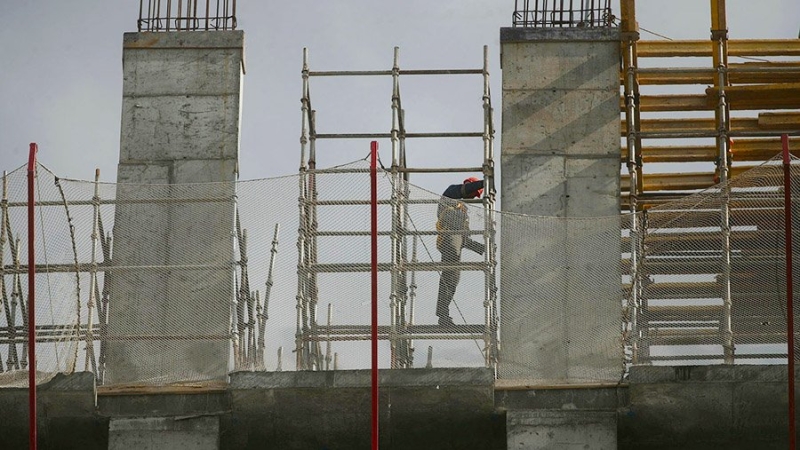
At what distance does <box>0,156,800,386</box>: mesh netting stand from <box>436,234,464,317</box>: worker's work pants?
0.04 m

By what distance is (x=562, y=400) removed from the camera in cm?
1523

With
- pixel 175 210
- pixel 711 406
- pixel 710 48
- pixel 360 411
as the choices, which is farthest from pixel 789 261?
pixel 175 210

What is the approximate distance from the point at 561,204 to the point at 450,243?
1.69 metres

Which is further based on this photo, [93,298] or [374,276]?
[93,298]

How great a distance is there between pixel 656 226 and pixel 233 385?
4.27m

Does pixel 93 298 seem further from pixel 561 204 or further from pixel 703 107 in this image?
pixel 703 107

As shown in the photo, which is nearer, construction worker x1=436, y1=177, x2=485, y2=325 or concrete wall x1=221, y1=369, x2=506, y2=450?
concrete wall x1=221, y1=369, x2=506, y2=450

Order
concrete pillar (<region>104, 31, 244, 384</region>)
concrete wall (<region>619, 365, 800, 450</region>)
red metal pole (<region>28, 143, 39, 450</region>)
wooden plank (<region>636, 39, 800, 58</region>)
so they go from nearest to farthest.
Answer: red metal pole (<region>28, 143, 39, 450</region>) < concrete wall (<region>619, 365, 800, 450</region>) < concrete pillar (<region>104, 31, 244, 384</region>) < wooden plank (<region>636, 39, 800, 58</region>)

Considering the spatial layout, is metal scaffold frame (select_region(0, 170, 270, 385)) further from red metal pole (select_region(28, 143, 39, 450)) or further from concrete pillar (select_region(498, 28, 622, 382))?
concrete pillar (select_region(498, 28, 622, 382))

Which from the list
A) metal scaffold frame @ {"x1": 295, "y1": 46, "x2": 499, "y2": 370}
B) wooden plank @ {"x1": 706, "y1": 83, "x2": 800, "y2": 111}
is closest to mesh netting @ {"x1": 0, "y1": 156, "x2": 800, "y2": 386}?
metal scaffold frame @ {"x1": 295, "y1": 46, "x2": 499, "y2": 370}

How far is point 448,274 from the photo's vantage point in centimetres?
1555

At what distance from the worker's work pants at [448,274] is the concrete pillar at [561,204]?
1.50 ft

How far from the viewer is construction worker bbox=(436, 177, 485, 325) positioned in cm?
1534

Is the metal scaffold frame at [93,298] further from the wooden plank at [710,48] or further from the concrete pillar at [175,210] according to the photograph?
the wooden plank at [710,48]
